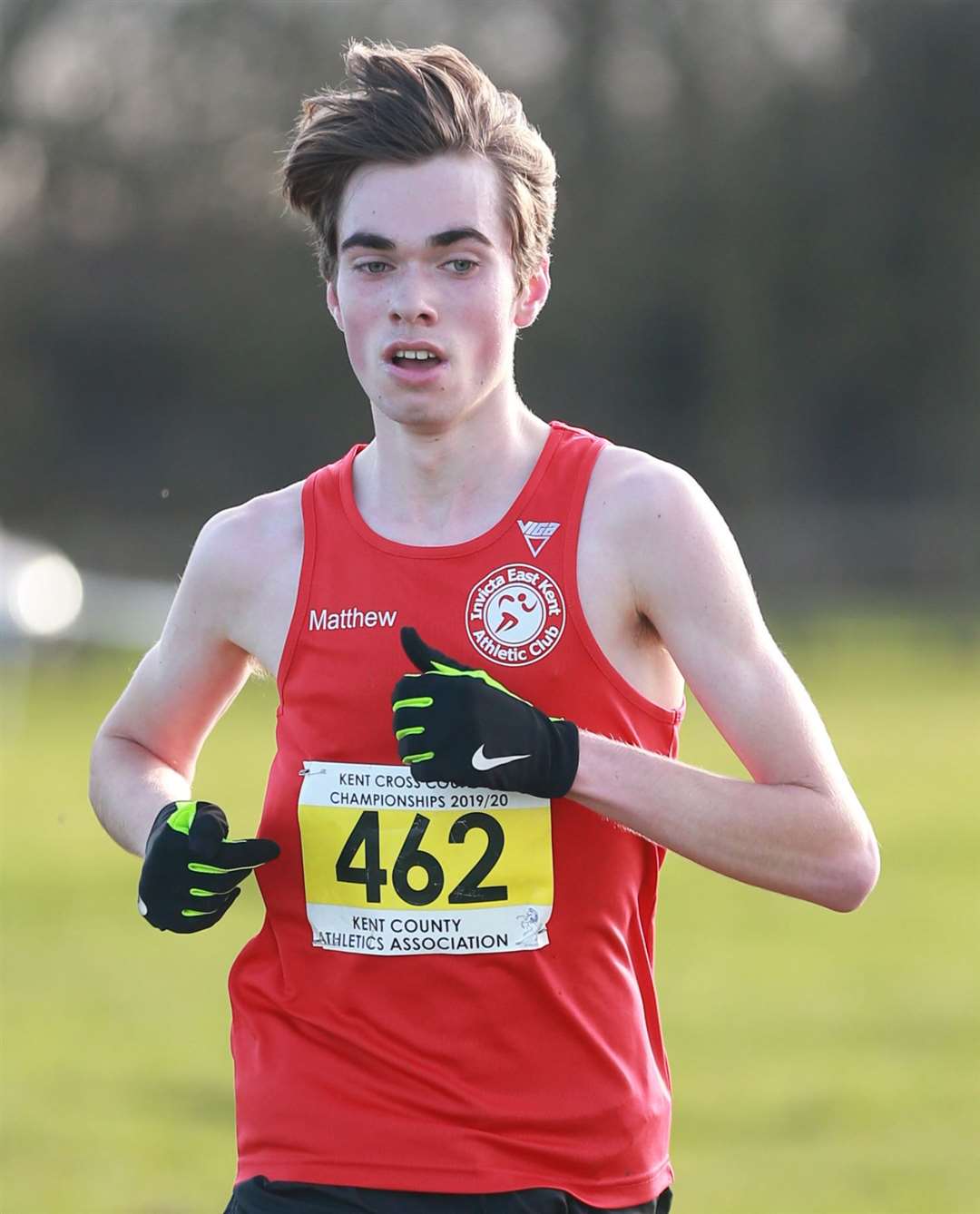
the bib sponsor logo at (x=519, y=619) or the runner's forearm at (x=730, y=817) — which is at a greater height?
the bib sponsor logo at (x=519, y=619)

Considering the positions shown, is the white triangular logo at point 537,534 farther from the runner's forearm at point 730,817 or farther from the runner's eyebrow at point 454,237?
the runner's eyebrow at point 454,237

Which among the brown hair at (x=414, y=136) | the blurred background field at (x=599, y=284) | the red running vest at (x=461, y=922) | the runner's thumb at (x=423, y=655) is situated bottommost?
the red running vest at (x=461, y=922)

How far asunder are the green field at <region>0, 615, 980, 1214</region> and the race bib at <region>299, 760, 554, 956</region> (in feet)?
0.96

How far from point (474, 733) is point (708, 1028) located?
5670mm

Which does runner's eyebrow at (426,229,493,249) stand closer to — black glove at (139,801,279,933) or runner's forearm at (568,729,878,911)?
runner's forearm at (568,729,878,911)

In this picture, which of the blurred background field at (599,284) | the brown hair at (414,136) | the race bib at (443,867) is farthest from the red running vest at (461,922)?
the blurred background field at (599,284)

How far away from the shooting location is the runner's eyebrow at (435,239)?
2865 mm

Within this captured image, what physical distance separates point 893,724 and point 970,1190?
12998 mm

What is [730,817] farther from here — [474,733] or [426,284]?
[426,284]

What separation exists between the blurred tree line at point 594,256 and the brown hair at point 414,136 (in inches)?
1095

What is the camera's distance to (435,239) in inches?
113

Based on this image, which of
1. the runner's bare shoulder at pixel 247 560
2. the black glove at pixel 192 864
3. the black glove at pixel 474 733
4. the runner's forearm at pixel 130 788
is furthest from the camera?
the runner's forearm at pixel 130 788

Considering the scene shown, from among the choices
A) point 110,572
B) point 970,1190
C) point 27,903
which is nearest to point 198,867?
point 970,1190

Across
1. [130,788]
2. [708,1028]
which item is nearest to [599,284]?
[708,1028]
